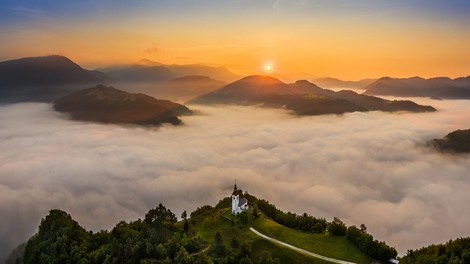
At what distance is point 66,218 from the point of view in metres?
103

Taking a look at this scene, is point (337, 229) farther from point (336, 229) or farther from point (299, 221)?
point (299, 221)

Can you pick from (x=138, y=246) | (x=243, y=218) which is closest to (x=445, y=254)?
(x=243, y=218)

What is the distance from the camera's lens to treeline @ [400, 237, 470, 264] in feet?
218

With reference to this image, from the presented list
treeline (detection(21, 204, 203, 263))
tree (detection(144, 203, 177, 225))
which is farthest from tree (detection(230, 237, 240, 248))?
tree (detection(144, 203, 177, 225))

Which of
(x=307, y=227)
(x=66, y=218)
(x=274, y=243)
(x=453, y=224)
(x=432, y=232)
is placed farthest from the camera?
(x=453, y=224)

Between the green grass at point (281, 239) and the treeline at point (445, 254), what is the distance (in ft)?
27.6

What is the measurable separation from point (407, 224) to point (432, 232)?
35.8 feet

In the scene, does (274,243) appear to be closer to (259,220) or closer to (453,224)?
(259,220)

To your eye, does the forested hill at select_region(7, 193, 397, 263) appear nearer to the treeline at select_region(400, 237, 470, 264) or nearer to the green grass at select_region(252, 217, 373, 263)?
the green grass at select_region(252, 217, 373, 263)

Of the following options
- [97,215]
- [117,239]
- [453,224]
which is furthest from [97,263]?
[453,224]

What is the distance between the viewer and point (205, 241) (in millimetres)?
85188

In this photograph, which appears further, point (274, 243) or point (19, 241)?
point (19, 241)

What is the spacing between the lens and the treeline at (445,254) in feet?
218

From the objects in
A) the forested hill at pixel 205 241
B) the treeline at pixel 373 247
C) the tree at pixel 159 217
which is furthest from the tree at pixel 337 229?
the tree at pixel 159 217
